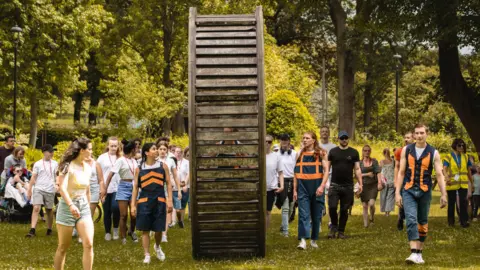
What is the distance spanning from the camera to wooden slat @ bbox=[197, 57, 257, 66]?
12477 millimetres

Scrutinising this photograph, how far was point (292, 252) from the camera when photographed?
13500mm

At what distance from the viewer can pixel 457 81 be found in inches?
837

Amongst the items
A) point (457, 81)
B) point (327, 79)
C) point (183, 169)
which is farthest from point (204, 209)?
point (327, 79)

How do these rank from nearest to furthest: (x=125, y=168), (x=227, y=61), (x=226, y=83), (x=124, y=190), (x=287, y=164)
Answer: (x=226, y=83) → (x=227, y=61) → (x=125, y=168) → (x=124, y=190) → (x=287, y=164)

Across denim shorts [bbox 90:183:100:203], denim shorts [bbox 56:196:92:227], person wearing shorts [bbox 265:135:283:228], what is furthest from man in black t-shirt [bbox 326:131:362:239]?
denim shorts [bbox 56:196:92:227]

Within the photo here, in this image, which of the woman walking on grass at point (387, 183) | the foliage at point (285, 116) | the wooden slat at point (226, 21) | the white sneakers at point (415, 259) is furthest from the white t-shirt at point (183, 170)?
the foliage at point (285, 116)

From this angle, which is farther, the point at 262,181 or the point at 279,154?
the point at 279,154

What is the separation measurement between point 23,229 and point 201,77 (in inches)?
302

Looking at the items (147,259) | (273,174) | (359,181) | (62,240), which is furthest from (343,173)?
(62,240)

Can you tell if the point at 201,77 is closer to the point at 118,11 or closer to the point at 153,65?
the point at 153,65

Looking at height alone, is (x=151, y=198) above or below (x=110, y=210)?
Result: above

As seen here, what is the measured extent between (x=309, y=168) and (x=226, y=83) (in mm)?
2571

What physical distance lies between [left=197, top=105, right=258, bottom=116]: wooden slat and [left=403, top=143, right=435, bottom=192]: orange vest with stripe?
236 cm

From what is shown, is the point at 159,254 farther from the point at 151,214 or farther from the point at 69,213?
the point at 69,213
